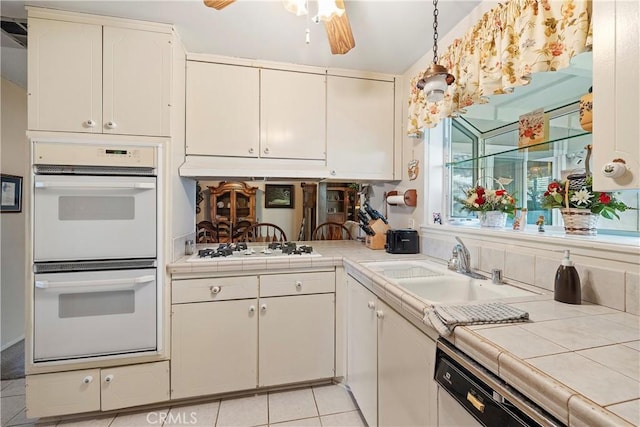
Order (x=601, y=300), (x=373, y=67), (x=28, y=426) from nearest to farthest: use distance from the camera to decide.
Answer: (x=601, y=300) → (x=28, y=426) → (x=373, y=67)

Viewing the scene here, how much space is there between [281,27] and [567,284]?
1916 millimetres

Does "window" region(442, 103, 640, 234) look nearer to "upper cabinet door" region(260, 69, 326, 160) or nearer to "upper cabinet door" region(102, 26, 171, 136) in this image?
"upper cabinet door" region(260, 69, 326, 160)

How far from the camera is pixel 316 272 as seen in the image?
1954mm

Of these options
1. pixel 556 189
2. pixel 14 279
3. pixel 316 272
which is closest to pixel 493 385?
pixel 556 189

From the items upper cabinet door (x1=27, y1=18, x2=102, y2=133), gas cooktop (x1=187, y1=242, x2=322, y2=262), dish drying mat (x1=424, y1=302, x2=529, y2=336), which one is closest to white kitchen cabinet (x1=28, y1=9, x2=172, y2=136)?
upper cabinet door (x1=27, y1=18, x2=102, y2=133)

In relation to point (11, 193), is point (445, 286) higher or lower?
lower

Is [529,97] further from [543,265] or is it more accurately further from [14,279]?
[14,279]

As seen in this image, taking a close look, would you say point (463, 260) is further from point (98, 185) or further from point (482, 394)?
point (98, 185)

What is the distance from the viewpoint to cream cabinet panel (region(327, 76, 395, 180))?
2281 mm

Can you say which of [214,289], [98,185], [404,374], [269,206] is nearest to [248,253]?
[214,289]

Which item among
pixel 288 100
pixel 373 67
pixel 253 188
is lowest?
pixel 253 188

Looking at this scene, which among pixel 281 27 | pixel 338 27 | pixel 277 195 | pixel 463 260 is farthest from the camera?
pixel 277 195

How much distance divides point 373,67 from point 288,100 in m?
0.72

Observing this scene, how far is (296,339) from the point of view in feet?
6.31
